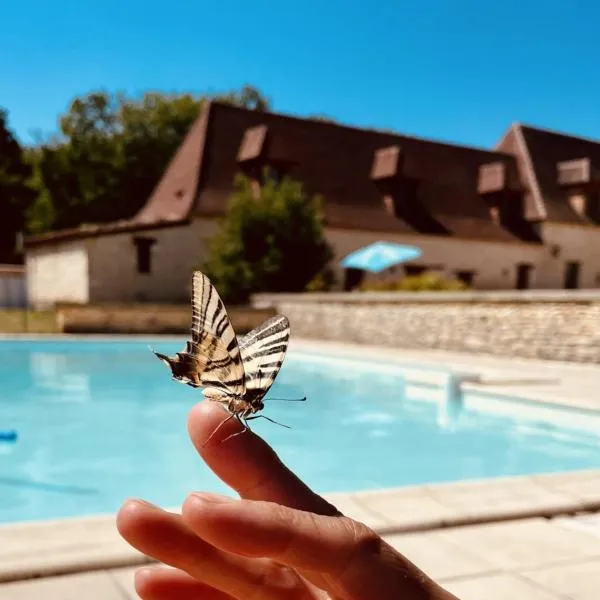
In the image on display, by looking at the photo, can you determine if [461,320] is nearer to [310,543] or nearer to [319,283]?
[319,283]

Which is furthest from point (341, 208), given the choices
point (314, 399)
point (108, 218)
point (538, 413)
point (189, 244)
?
point (538, 413)

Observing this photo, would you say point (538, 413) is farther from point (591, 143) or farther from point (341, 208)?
point (591, 143)

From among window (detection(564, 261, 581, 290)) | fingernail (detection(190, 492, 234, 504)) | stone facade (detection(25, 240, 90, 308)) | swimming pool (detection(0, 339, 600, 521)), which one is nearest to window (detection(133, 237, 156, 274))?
stone facade (detection(25, 240, 90, 308))

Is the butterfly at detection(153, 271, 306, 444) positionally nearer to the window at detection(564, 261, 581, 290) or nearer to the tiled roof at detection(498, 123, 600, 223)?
the tiled roof at detection(498, 123, 600, 223)

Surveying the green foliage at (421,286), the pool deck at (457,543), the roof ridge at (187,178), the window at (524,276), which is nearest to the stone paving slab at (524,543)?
the pool deck at (457,543)

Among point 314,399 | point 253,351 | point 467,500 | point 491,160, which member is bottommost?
point 314,399

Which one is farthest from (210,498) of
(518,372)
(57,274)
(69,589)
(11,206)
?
(11,206)
